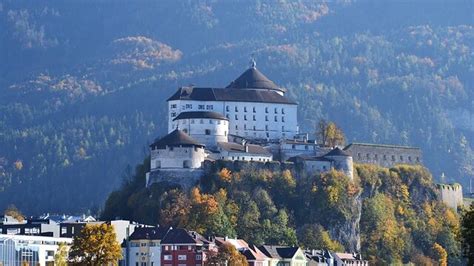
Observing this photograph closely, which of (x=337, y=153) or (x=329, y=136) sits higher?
(x=329, y=136)

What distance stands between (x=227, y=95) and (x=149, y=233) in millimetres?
27957

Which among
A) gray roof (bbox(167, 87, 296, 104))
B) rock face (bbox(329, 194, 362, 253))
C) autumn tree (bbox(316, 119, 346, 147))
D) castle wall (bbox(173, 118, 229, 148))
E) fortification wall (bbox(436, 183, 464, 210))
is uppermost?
gray roof (bbox(167, 87, 296, 104))

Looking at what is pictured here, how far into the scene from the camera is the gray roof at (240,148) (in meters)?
155

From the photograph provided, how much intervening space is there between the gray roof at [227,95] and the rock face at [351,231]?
1403 centimetres

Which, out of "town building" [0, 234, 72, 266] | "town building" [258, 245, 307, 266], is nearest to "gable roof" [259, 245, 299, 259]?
"town building" [258, 245, 307, 266]

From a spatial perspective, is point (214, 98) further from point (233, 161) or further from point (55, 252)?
point (55, 252)

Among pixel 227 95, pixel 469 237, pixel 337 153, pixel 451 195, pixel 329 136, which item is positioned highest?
pixel 227 95

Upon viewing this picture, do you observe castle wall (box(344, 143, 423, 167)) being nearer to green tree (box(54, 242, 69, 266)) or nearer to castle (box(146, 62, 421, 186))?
castle (box(146, 62, 421, 186))

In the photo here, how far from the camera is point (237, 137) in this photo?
6299 inches

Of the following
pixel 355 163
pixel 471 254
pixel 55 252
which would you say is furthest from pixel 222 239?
pixel 471 254

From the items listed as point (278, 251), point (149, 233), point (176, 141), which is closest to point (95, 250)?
point (149, 233)

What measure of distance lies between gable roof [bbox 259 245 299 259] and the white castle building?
1026 centimetres

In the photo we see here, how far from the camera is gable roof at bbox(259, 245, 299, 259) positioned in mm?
143625

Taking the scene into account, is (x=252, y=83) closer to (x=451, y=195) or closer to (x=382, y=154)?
(x=382, y=154)
